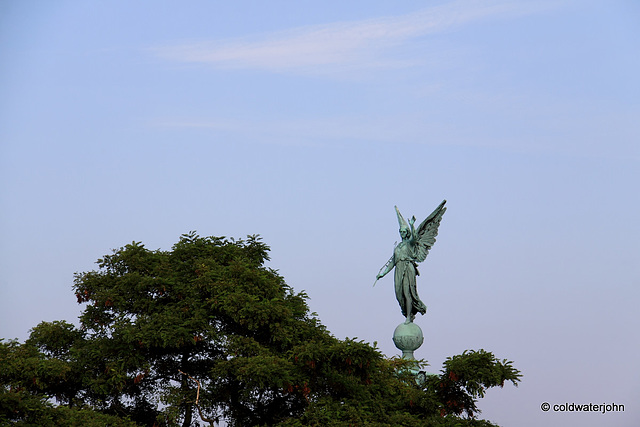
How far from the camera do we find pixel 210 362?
33406 mm

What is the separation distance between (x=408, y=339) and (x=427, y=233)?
3.64m

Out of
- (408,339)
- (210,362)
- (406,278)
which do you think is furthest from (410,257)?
(210,362)

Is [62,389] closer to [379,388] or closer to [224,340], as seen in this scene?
[224,340]

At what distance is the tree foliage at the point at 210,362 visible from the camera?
3019 cm

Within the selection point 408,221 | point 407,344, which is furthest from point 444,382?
point 408,221

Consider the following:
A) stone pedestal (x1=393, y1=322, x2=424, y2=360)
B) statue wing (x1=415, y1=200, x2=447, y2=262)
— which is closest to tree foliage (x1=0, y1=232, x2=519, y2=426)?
stone pedestal (x1=393, y1=322, x2=424, y2=360)

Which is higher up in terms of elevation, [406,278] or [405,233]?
[405,233]

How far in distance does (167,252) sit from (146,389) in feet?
14.9

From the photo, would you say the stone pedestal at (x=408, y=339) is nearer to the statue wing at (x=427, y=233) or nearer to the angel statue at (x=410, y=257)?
the angel statue at (x=410, y=257)

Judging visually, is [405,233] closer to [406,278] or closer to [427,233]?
[427,233]

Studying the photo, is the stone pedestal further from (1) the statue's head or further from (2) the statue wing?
(1) the statue's head

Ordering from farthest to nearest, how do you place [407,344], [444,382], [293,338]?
[407,344], [293,338], [444,382]

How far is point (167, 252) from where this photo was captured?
1405 inches

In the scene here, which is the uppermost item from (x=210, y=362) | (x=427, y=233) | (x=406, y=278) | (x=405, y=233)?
(x=427, y=233)
